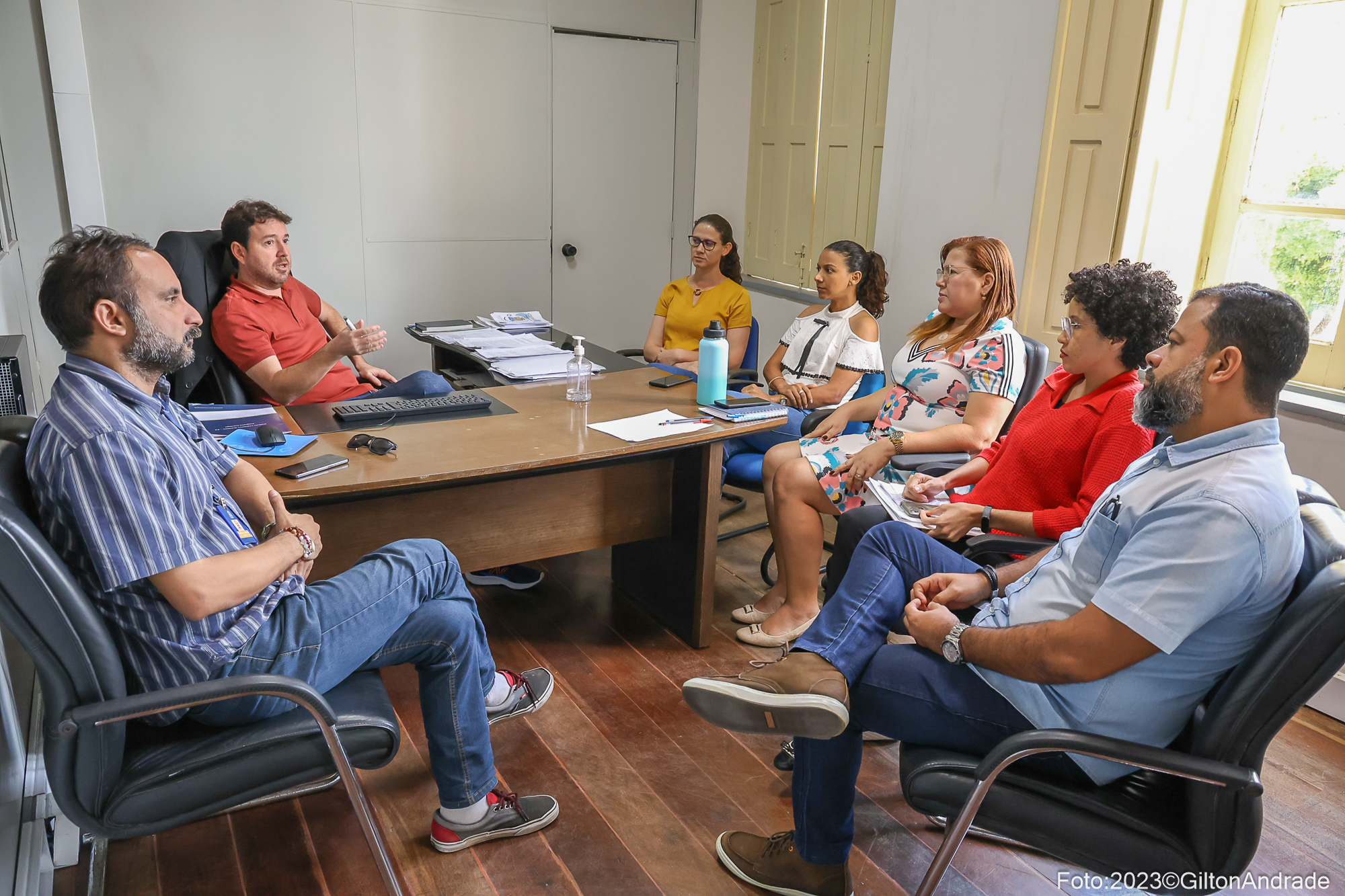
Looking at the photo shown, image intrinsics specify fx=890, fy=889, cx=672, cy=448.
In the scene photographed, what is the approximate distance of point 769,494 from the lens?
2.79 meters

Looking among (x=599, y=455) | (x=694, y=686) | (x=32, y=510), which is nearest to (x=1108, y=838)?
(x=694, y=686)

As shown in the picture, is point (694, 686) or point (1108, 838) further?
point (694, 686)

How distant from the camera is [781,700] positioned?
4.83ft

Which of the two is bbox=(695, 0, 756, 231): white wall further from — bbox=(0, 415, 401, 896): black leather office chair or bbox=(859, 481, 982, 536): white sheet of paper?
bbox=(0, 415, 401, 896): black leather office chair

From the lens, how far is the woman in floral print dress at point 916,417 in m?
2.42

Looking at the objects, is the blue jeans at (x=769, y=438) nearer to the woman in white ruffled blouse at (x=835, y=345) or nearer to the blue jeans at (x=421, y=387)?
the woman in white ruffled blouse at (x=835, y=345)

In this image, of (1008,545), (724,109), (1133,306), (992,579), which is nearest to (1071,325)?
(1133,306)

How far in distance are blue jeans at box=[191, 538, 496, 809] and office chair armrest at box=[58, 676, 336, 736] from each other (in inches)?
4.2

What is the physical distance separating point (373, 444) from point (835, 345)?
5.61 feet

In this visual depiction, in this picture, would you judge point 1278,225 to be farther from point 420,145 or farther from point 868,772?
point 420,145

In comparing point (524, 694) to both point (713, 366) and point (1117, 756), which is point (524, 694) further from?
point (1117, 756)

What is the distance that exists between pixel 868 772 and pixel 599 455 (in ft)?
3.26

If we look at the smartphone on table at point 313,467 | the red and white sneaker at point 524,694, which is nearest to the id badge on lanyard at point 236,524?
the smartphone on table at point 313,467

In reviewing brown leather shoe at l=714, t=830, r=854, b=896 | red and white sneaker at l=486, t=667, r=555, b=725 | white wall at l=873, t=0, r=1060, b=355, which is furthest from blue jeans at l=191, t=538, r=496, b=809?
white wall at l=873, t=0, r=1060, b=355
